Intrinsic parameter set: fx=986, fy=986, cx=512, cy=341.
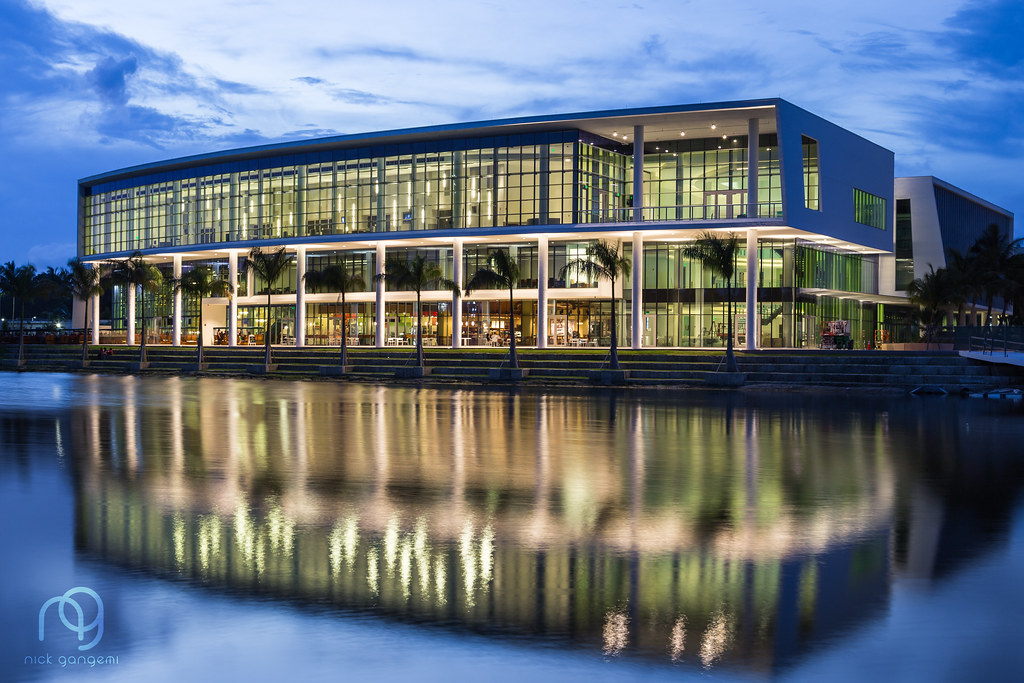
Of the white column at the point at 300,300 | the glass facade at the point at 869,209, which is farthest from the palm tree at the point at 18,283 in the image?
the glass facade at the point at 869,209

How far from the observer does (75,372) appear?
207ft

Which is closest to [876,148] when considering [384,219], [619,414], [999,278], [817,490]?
[999,278]

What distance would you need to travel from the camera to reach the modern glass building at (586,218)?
5869 centimetres

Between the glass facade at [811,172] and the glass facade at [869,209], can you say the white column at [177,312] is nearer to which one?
the glass facade at [811,172]

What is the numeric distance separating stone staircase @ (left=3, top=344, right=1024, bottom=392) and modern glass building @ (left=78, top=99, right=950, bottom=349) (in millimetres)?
3735

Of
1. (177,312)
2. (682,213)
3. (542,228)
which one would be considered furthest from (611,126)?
(177,312)

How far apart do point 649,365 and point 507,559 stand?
→ 138 feet

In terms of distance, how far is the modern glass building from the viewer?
5869 centimetres

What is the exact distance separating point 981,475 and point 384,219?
57431 millimetres

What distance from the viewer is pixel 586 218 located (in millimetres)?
61219

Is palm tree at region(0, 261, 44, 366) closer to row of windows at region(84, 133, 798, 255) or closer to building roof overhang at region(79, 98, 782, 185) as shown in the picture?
row of windows at region(84, 133, 798, 255)

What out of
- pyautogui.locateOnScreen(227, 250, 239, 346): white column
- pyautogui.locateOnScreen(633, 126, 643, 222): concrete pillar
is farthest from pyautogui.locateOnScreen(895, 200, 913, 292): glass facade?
pyautogui.locateOnScreen(227, 250, 239, 346): white column
